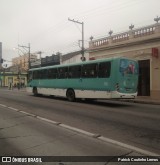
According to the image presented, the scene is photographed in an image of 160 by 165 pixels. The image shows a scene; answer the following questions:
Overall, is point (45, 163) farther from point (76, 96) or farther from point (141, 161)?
point (76, 96)

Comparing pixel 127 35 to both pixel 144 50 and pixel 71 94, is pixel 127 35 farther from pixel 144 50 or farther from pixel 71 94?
pixel 71 94

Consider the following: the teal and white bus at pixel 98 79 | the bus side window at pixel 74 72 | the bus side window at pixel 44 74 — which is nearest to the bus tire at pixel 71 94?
the teal and white bus at pixel 98 79

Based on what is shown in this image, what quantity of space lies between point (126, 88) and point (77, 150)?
471 inches

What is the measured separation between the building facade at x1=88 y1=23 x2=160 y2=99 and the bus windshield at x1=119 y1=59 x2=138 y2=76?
630cm

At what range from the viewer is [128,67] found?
18.6m

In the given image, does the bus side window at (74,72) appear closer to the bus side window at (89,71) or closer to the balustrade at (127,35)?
the bus side window at (89,71)

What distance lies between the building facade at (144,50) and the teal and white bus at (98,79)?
260 inches

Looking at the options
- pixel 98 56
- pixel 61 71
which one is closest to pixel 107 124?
pixel 61 71

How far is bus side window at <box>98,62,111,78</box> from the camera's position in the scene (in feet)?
59.7

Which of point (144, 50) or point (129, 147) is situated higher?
point (144, 50)

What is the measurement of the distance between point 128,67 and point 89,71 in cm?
287

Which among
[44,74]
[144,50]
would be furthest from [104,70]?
[44,74]

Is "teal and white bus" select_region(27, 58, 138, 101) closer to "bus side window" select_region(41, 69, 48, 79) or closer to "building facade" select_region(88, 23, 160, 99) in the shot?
"bus side window" select_region(41, 69, 48, 79)

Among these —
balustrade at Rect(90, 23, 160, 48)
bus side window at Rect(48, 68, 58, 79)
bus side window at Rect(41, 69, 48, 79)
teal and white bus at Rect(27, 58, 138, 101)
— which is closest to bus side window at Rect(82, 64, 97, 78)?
teal and white bus at Rect(27, 58, 138, 101)
